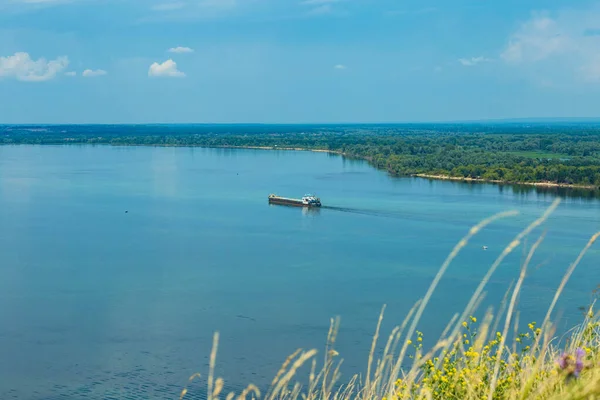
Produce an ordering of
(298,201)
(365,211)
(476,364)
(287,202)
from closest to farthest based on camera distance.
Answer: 1. (476,364)
2. (365,211)
3. (298,201)
4. (287,202)

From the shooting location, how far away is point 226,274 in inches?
533

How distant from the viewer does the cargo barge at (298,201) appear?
2228 centimetres

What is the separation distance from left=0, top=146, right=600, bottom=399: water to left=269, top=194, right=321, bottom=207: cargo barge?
516 mm

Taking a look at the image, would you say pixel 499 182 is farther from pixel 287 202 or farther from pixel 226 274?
pixel 226 274

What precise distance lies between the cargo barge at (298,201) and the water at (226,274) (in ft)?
1.69

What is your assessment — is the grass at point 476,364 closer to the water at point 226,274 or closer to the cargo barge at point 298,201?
the water at point 226,274

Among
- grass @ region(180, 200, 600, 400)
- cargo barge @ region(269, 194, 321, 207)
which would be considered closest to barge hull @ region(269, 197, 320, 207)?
cargo barge @ region(269, 194, 321, 207)

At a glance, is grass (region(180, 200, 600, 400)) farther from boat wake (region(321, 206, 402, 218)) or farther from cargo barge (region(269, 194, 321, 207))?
cargo barge (region(269, 194, 321, 207))

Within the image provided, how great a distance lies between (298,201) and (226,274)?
9406 mm

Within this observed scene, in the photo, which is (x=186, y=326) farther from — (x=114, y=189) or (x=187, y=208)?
(x=114, y=189)

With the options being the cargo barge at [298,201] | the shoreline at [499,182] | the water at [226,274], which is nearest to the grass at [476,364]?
the water at [226,274]

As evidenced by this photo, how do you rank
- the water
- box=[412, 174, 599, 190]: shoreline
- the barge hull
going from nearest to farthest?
the water → the barge hull → box=[412, 174, 599, 190]: shoreline

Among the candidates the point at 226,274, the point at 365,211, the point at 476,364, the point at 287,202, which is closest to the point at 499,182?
the point at 365,211

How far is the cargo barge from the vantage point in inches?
877
